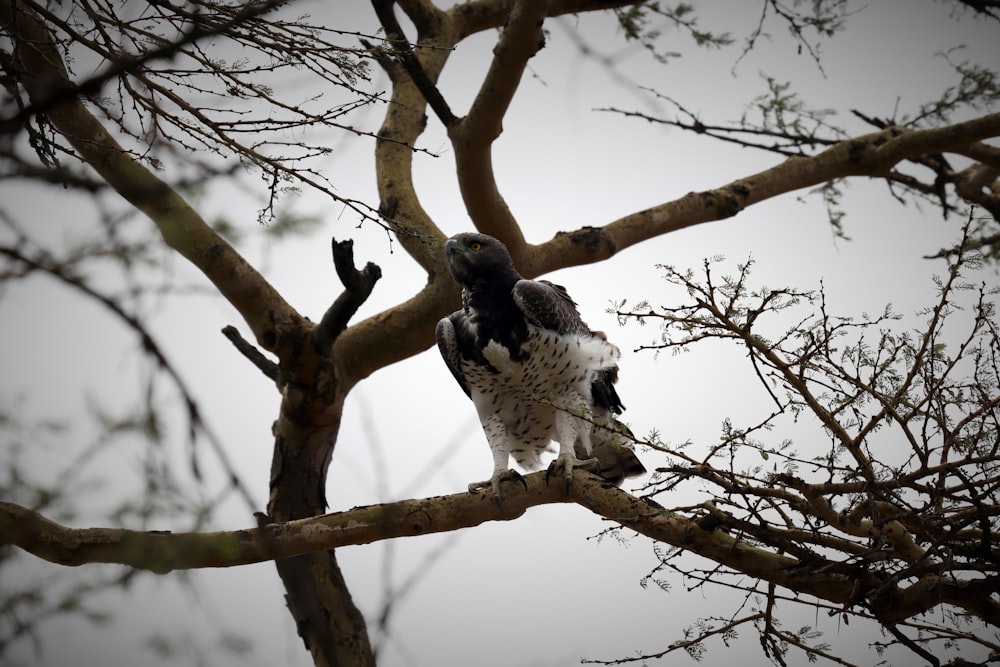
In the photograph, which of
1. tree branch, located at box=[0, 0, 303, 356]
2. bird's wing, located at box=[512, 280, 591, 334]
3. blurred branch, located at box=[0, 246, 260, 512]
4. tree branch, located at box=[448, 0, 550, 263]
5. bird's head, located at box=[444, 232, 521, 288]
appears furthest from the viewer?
bird's head, located at box=[444, 232, 521, 288]

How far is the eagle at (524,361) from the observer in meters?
3.93

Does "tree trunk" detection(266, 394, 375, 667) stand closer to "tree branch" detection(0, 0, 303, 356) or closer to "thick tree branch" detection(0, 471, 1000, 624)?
"tree branch" detection(0, 0, 303, 356)

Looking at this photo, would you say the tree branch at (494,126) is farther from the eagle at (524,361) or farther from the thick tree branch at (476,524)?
the thick tree branch at (476,524)

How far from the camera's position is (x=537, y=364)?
3.96 meters

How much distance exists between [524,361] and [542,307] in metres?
0.29

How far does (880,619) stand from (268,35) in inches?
108

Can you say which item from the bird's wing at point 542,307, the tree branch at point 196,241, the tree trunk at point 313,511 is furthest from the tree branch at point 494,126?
the tree trunk at point 313,511

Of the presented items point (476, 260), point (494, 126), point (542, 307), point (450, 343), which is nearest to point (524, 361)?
point (542, 307)

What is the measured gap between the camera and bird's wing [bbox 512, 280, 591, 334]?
3920 millimetres

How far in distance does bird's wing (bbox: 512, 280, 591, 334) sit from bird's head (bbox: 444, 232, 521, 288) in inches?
5.7

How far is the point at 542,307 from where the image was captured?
3924mm

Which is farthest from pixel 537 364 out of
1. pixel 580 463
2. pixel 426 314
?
pixel 426 314

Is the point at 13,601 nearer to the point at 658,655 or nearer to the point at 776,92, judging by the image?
the point at 658,655

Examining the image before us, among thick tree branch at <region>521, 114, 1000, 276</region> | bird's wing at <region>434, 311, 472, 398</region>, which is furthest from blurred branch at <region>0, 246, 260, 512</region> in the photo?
thick tree branch at <region>521, 114, 1000, 276</region>
